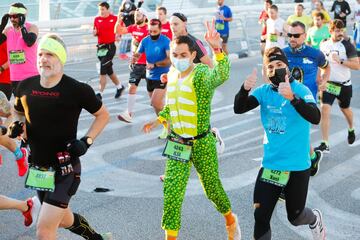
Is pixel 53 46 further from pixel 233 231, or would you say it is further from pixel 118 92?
pixel 118 92

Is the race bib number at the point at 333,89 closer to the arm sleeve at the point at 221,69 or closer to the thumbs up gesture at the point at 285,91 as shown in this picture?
the arm sleeve at the point at 221,69

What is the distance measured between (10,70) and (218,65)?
4.64m

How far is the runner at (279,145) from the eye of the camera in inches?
199

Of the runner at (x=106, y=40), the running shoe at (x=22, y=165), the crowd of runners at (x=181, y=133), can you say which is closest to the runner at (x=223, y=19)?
the runner at (x=106, y=40)

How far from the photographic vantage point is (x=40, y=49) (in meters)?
4.85

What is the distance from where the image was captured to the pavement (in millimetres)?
6305

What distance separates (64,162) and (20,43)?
4.27 m

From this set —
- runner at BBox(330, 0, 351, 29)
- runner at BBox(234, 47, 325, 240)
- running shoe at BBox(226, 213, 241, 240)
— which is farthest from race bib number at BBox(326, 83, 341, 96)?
runner at BBox(330, 0, 351, 29)

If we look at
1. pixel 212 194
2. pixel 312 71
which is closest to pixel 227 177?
pixel 312 71

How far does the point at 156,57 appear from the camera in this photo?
31.4 ft

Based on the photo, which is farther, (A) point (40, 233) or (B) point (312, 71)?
(B) point (312, 71)

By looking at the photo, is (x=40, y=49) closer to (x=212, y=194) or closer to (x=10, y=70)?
(x=212, y=194)

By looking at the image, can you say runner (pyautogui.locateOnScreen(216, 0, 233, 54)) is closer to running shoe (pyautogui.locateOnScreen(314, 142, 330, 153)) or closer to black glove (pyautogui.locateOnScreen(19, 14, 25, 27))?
running shoe (pyautogui.locateOnScreen(314, 142, 330, 153))

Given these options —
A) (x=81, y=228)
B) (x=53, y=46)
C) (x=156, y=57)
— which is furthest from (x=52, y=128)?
(x=156, y=57)
